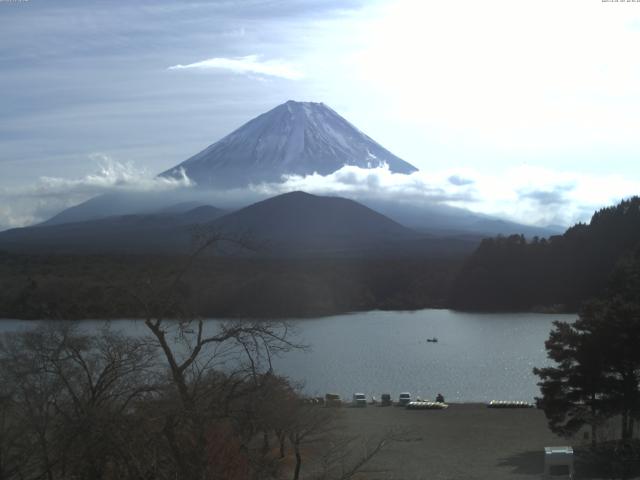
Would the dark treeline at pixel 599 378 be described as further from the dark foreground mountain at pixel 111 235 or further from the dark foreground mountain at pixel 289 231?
the dark foreground mountain at pixel 289 231

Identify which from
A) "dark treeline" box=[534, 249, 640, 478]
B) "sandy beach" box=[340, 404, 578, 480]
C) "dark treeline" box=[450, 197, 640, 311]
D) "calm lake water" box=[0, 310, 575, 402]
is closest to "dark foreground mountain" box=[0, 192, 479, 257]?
"dark treeline" box=[450, 197, 640, 311]

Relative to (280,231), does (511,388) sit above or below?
below

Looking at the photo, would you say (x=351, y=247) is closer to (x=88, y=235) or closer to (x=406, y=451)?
(x=88, y=235)

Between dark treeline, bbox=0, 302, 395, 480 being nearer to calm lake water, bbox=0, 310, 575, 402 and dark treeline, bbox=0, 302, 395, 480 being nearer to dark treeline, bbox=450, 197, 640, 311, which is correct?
calm lake water, bbox=0, 310, 575, 402

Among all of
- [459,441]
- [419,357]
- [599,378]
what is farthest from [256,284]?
[599,378]

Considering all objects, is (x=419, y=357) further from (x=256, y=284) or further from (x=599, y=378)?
(x=599, y=378)

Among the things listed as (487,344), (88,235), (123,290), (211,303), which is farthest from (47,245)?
(123,290)
